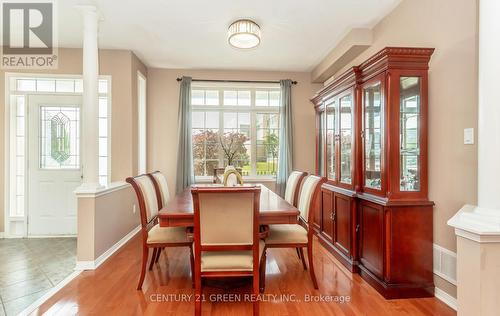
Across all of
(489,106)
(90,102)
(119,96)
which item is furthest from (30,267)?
(489,106)

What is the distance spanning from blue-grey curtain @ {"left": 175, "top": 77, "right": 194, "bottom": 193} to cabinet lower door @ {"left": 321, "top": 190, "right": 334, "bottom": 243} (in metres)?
2.28

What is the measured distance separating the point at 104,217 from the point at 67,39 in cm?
249

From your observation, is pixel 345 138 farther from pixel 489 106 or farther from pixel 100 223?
pixel 100 223

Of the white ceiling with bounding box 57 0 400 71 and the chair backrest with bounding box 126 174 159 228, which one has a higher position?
the white ceiling with bounding box 57 0 400 71

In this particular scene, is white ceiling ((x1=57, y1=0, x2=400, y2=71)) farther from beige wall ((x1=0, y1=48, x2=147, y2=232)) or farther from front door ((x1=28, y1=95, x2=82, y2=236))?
front door ((x1=28, y1=95, x2=82, y2=236))

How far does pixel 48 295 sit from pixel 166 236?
1062 mm

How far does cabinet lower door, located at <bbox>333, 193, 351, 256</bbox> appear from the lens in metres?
2.99

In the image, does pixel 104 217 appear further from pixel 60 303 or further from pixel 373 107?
pixel 373 107

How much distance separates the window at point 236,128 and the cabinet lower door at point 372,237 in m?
2.53

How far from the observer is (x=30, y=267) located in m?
2.99

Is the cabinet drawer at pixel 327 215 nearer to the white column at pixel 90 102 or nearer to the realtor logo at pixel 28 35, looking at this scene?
the white column at pixel 90 102

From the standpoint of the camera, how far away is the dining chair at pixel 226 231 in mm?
1912

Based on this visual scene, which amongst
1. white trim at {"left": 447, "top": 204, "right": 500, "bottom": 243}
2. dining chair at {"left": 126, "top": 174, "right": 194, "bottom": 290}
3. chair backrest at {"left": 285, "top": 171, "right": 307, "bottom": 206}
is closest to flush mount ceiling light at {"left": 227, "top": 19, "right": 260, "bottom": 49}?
chair backrest at {"left": 285, "top": 171, "right": 307, "bottom": 206}

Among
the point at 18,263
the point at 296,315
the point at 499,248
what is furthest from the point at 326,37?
the point at 18,263
